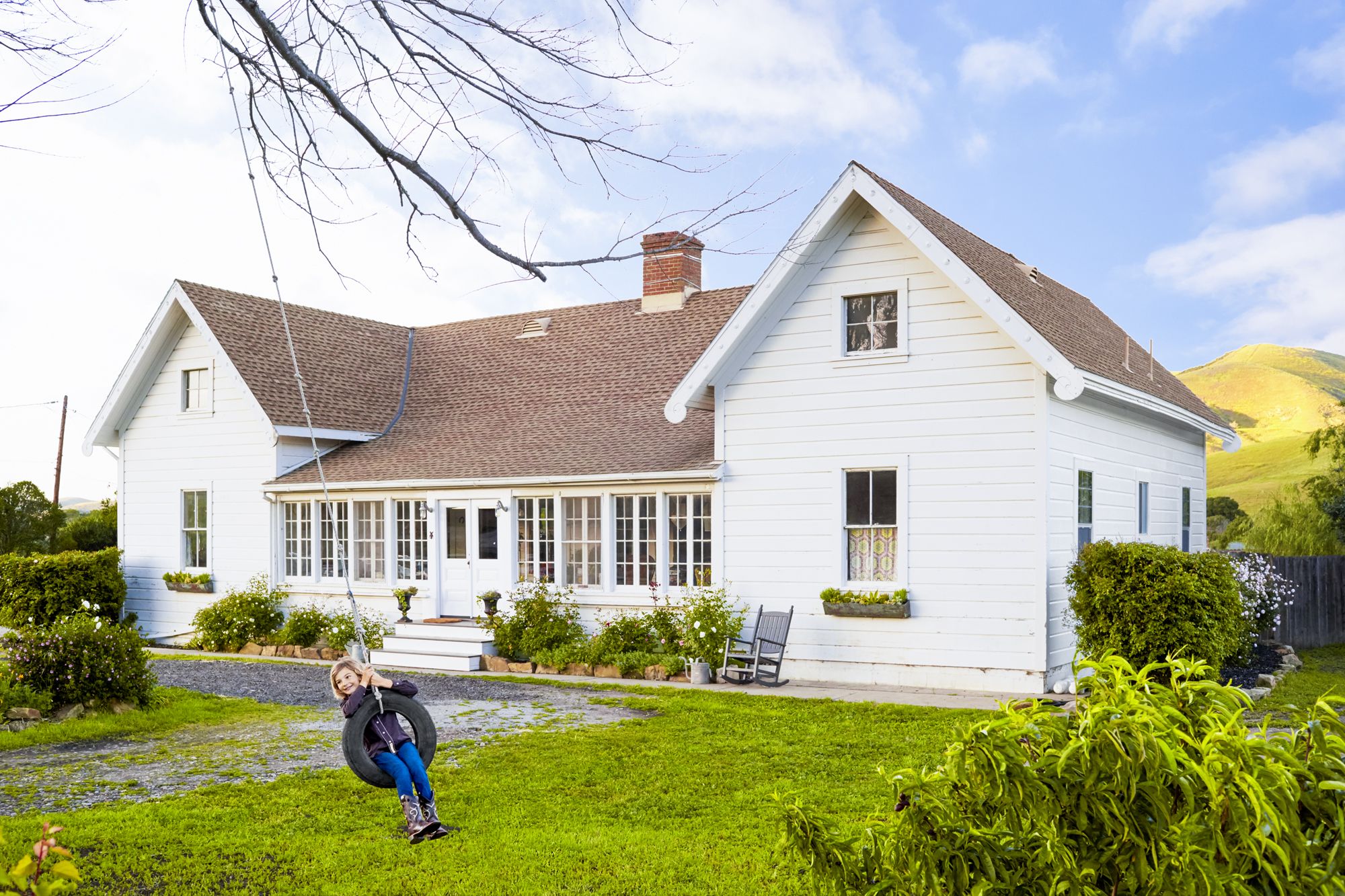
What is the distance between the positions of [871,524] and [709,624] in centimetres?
261

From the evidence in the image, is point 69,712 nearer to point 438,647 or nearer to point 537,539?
point 438,647

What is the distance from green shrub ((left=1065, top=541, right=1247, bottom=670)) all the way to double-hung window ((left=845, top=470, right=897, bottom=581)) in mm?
2410

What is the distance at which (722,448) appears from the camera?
16312 millimetres

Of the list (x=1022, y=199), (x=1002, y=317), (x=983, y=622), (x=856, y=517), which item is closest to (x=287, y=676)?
(x=856, y=517)

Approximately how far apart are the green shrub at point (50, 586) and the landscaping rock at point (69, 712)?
10.0 metres

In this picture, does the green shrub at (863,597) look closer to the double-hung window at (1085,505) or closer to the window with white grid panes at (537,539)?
the double-hung window at (1085,505)

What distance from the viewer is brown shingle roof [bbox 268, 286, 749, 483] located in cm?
1847

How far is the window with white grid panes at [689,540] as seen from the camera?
16.9 meters

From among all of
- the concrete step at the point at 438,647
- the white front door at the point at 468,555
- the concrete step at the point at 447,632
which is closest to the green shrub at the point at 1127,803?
the concrete step at the point at 438,647

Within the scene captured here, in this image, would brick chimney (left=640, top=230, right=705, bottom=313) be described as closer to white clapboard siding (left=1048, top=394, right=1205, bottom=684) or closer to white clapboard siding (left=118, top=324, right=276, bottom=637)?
white clapboard siding (left=118, top=324, right=276, bottom=637)

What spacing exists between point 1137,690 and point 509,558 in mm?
16002

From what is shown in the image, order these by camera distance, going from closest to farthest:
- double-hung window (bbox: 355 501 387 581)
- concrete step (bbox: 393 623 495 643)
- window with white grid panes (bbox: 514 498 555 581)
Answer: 1. concrete step (bbox: 393 623 495 643)
2. window with white grid panes (bbox: 514 498 555 581)
3. double-hung window (bbox: 355 501 387 581)

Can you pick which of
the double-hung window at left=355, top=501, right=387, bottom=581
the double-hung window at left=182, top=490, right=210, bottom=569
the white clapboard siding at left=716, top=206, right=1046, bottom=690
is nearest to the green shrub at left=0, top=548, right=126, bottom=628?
the double-hung window at left=182, top=490, right=210, bottom=569

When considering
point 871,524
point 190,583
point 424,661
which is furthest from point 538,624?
point 190,583
